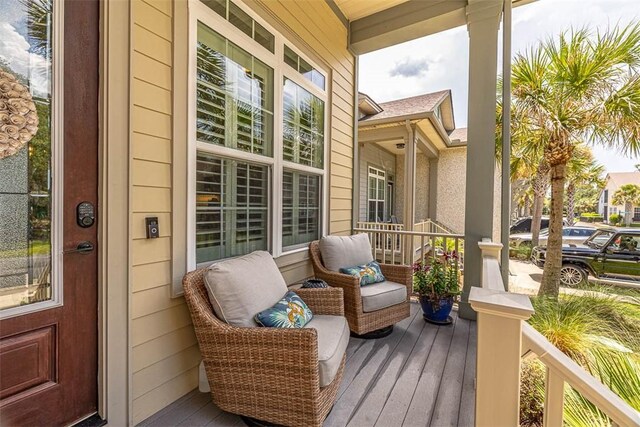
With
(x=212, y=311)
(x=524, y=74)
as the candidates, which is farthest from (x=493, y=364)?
(x=524, y=74)

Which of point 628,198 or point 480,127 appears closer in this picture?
point 480,127

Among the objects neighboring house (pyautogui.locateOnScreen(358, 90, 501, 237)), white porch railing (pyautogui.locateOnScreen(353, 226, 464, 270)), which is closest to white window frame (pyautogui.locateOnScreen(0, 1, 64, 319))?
white porch railing (pyautogui.locateOnScreen(353, 226, 464, 270))

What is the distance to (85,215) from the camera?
148cm

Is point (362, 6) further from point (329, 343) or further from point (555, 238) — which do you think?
point (555, 238)

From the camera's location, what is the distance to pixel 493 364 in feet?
3.50

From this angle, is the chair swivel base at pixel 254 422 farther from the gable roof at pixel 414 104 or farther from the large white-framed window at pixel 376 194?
the large white-framed window at pixel 376 194

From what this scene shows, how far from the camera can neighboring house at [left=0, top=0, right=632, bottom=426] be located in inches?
50.4

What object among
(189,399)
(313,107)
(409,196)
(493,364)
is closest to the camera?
(493,364)

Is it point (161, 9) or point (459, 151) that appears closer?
point (161, 9)

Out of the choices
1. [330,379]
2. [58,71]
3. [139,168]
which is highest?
[58,71]

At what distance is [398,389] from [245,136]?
220cm

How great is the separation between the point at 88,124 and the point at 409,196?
19.5 ft

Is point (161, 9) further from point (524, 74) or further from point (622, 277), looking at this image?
point (622, 277)

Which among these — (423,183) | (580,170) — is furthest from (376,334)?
(423,183)
